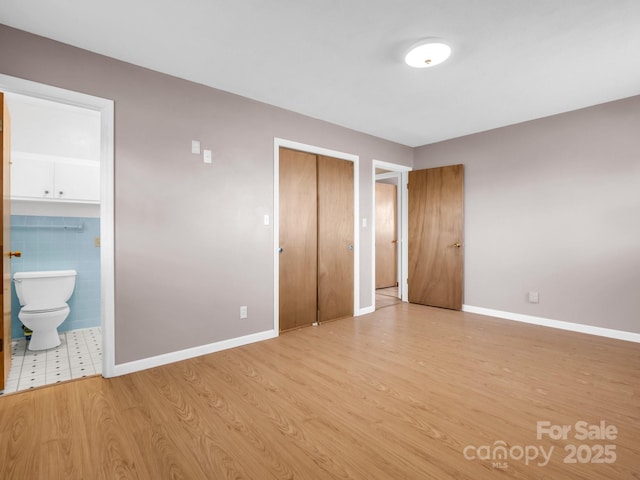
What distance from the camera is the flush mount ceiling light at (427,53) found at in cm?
235

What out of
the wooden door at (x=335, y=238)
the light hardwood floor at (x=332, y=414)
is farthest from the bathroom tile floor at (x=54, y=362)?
the wooden door at (x=335, y=238)

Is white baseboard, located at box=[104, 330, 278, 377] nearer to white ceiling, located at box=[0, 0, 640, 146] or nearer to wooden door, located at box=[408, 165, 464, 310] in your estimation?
white ceiling, located at box=[0, 0, 640, 146]

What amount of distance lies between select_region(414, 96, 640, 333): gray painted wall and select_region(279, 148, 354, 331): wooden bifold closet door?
185cm

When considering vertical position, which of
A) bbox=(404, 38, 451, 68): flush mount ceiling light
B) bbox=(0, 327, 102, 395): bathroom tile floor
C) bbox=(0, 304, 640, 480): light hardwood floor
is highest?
bbox=(404, 38, 451, 68): flush mount ceiling light

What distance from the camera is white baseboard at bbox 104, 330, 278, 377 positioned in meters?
2.60

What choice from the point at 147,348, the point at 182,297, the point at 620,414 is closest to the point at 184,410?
the point at 147,348

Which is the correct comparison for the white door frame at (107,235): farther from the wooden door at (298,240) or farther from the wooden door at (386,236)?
the wooden door at (386,236)

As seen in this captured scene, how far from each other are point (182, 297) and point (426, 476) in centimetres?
230

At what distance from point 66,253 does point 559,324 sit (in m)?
5.90

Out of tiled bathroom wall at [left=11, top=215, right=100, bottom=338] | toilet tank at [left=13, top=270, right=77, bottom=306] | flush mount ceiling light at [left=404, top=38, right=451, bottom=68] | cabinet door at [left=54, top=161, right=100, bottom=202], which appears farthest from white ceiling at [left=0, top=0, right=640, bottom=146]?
toilet tank at [left=13, top=270, right=77, bottom=306]

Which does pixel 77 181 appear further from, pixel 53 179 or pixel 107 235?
pixel 107 235

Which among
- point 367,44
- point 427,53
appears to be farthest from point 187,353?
point 427,53

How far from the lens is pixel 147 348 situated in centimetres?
270

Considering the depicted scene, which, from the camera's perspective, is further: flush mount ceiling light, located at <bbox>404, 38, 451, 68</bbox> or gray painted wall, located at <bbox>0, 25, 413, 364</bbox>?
gray painted wall, located at <bbox>0, 25, 413, 364</bbox>
